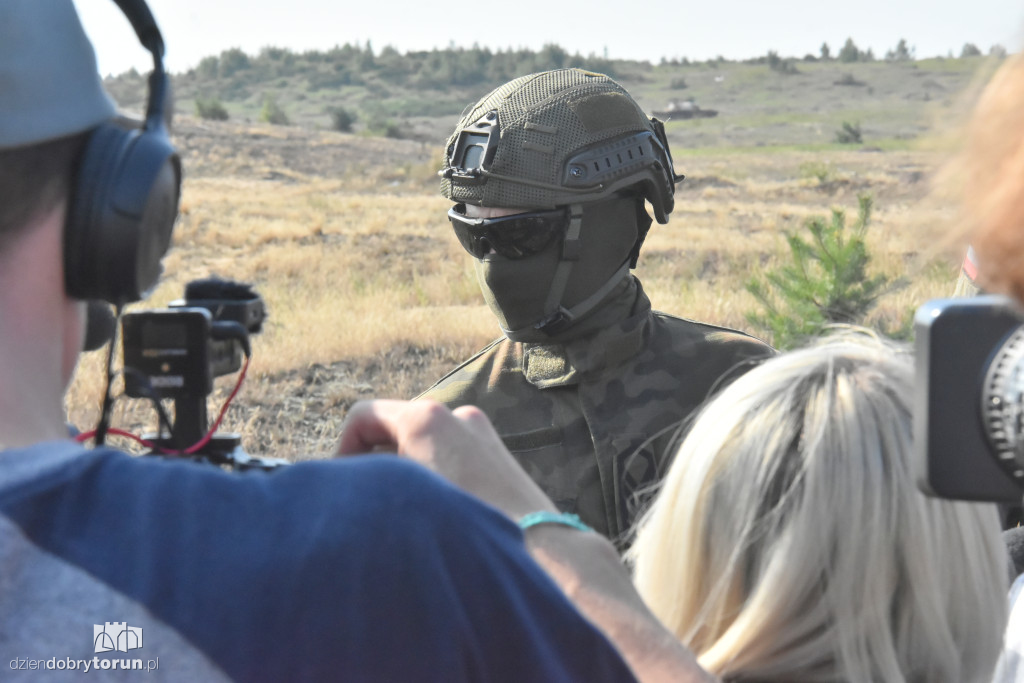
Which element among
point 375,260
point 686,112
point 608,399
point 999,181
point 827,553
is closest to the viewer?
point 999,181

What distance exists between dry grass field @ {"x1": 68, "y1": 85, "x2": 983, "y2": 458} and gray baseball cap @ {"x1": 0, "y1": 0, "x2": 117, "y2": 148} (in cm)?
96

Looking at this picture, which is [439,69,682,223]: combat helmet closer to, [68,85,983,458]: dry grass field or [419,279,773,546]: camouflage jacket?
[419,279,773,546]: camouflage jacket

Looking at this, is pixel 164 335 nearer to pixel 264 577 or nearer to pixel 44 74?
pixel 44 74

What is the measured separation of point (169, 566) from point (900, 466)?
1141 millimetres

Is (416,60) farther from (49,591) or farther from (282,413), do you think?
(49,591)

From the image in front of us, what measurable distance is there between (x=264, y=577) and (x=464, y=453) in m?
0.35

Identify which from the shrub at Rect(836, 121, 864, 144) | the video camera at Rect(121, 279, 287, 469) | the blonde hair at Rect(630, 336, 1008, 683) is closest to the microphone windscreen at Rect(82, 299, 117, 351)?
the video camera at Rect(121, 279, 287, 469)

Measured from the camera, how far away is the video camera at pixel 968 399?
3.20 ft

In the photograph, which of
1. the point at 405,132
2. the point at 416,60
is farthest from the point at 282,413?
the point at 416,60

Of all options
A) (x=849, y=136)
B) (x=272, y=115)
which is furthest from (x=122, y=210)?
(x=272, y=115)

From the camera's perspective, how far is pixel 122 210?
137 cm

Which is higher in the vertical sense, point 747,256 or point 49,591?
point 49,591

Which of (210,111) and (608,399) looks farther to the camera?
(210,111)

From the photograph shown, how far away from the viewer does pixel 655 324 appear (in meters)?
3.58
